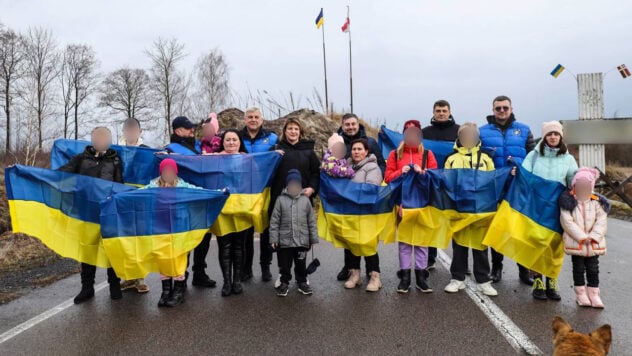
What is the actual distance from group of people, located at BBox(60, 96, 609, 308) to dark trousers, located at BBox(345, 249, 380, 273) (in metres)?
0.01

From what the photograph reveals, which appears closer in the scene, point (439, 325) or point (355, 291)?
point (439, 325)

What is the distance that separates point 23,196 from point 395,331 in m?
4.77

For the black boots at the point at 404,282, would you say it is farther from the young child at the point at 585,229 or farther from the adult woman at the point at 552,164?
the young child at the point at 585,229

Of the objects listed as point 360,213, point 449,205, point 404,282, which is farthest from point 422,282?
point 360,213

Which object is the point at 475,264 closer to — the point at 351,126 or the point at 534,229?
the point at 534,229

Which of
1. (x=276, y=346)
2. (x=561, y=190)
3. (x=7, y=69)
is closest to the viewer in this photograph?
(x=276, y=346)

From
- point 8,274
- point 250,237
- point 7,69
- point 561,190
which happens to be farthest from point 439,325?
point 7,69

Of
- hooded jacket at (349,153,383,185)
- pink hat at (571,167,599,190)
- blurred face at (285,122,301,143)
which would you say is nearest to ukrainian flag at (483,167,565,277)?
pink hat at (571,167,599,190)

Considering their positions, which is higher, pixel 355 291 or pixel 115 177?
pixel 115 177

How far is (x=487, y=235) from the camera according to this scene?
5.45m

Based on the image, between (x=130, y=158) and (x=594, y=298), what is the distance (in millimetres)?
6168

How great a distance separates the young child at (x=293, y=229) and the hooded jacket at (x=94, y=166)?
7.29ft

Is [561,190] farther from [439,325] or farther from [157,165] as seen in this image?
[157,165]

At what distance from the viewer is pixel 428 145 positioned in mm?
6715
